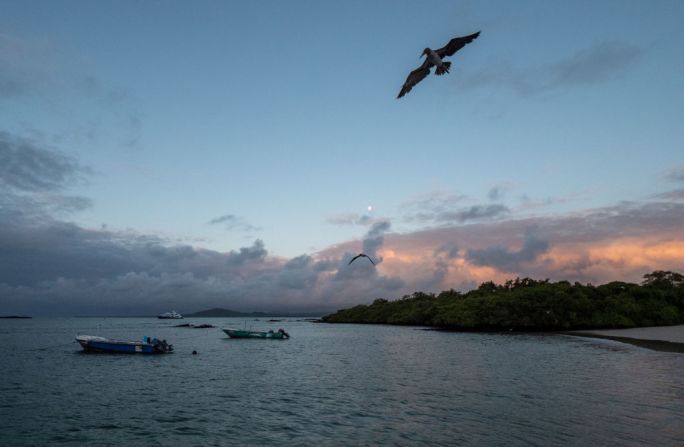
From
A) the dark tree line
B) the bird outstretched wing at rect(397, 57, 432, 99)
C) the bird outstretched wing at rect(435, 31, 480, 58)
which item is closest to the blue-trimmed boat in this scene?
the bird outstretched wing at rect(397, 57, 432, 99)

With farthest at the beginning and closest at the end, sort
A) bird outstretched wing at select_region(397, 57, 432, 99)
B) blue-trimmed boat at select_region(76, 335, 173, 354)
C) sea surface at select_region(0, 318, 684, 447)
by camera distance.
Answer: blue-trimmed boat at select_region(76, 335, 173, 354) → sea surface at select_region(0, 318, 684, 447) → bird outstretched wing at select_region(397, 57, 432, 99)

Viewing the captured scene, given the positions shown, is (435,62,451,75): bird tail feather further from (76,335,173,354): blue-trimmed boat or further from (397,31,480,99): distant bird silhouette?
(76,335,173,354): blue-trimmed boat

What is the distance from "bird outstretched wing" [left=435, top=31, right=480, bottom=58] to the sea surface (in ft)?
57.7

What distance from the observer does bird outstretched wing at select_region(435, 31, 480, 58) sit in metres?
16.8

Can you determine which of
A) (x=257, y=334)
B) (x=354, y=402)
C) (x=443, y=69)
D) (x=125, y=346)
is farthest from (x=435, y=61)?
(x=257, y=334)

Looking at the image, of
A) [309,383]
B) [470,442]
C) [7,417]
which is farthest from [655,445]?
[7,417]

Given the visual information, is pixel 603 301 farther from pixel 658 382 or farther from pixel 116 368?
pixel 116 368

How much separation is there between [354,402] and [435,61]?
956 inches

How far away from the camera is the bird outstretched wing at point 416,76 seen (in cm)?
1703

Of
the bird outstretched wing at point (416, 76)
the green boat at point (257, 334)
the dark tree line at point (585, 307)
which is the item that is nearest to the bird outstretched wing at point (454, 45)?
the bird outstretched wing at point (416, 76)

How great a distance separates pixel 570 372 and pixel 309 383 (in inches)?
993

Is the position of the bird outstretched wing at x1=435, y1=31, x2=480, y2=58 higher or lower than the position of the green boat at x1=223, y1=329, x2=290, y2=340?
higher

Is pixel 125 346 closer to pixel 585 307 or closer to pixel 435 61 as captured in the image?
pixel 435 61

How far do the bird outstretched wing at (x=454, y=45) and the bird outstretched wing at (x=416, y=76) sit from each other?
0.62 metres
